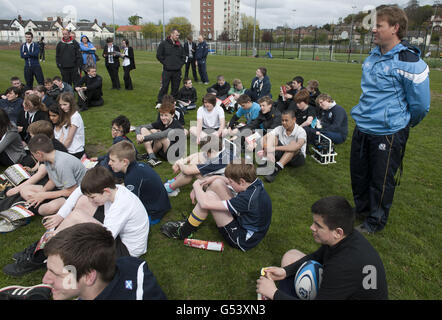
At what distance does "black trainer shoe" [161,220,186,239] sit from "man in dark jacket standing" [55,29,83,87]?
9.55 meters

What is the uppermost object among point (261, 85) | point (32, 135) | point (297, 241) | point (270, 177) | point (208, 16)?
point (208, 16)

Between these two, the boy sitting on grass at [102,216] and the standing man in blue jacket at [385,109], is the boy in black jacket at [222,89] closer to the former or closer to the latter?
the standing man in blue jacket at [385,109]

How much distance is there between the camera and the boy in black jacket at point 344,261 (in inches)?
80.9

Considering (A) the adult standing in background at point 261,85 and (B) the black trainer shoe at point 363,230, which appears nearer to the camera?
(B) the black trainer shoe at point 363,230

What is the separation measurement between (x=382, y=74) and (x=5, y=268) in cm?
473

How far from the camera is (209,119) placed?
6949 mm

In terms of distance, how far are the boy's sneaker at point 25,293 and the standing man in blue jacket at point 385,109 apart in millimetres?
3689

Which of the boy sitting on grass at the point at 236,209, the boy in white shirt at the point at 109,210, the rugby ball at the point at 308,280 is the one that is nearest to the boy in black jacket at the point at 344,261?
the rugby ball at the point at 308,280

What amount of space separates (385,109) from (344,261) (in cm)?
203

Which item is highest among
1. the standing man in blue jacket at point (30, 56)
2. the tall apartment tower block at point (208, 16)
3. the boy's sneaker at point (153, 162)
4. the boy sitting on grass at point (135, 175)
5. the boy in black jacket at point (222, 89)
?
the tall apartment tower block at point (208, 16)

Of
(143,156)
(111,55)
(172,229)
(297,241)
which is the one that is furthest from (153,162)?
(111,55)

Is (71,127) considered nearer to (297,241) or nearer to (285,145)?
(285,145)
